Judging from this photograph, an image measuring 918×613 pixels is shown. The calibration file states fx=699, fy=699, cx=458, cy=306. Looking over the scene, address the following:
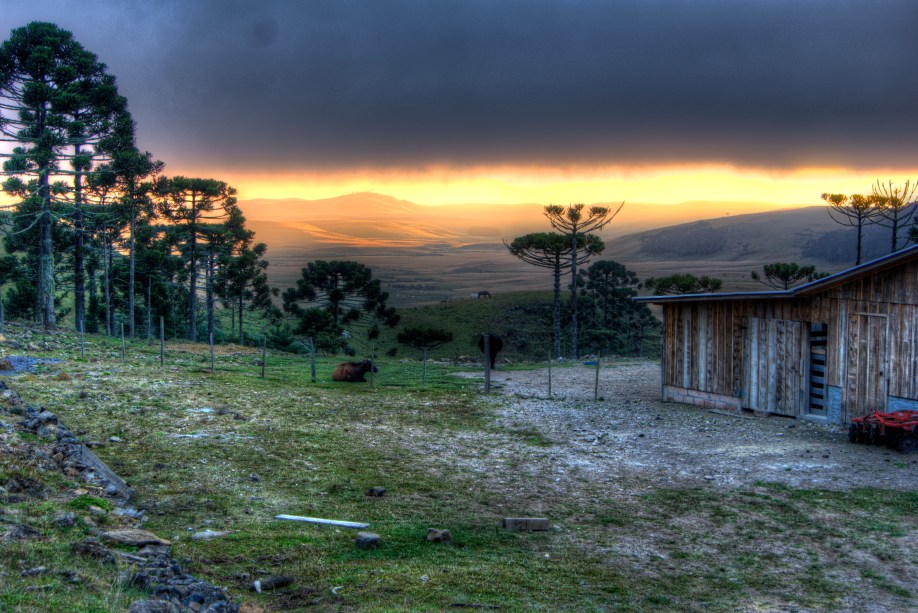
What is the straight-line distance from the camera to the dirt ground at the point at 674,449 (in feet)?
37.3

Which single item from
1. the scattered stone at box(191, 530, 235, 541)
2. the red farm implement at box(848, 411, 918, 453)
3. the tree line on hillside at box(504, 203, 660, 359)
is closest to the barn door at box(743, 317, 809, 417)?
the red farm implement at box(848, 411, 918, 453)

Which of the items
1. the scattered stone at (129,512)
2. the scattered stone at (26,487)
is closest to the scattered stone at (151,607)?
the scattered stone at (129,512)

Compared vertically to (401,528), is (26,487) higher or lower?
higher

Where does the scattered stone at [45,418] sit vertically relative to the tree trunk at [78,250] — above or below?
below

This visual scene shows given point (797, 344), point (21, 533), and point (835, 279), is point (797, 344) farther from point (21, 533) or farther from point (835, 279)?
point (21, 533)

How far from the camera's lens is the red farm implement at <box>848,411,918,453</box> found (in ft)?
42.0

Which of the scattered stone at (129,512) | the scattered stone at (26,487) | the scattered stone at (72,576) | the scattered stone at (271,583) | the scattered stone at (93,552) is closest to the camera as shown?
the scattered stone at (72,576)

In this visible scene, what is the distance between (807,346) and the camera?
16688 mm

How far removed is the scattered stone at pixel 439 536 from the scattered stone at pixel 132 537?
2.74 metres

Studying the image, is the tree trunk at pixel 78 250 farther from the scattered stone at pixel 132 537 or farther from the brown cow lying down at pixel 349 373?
the scattered stone at pixel 132 537

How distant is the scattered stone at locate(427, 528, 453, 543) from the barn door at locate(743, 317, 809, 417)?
11988 mm

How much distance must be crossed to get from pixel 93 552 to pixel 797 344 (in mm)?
15711

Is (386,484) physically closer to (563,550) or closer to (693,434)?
→ (563,550)

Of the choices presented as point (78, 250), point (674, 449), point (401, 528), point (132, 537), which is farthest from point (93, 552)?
point (78, 250)
